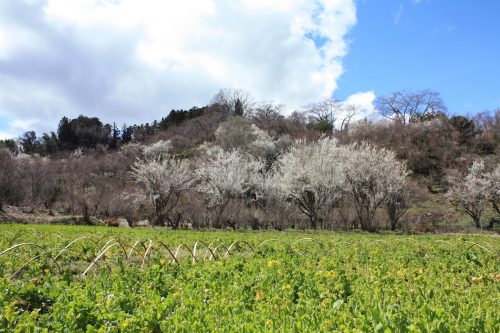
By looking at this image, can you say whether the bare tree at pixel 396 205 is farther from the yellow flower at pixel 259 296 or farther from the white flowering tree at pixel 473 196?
the yellow flower at pixel 259 296

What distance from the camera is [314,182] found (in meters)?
28.3

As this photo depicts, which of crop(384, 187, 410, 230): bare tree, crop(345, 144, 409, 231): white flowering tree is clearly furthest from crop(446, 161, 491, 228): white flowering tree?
crop(345, 144, 409, 231): white flowering tree

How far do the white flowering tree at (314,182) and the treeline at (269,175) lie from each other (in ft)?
0.26

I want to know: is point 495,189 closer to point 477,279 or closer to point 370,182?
point 370,182

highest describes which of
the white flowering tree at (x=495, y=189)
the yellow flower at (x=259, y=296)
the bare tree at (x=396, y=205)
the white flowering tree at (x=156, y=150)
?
the white flowering tree at (x=156, y=150)

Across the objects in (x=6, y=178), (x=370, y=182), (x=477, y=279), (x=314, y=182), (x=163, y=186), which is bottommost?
(x=477, y=279)

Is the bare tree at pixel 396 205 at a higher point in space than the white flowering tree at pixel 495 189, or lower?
lower

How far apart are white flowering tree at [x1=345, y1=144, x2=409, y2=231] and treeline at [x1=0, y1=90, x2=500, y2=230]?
9 centimetres

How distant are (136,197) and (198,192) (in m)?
5.40

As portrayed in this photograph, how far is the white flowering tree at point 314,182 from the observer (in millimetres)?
28406

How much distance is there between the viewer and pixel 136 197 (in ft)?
110

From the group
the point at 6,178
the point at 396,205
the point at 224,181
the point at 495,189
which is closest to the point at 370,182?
the point at 396,205

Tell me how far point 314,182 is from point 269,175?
9406 mm

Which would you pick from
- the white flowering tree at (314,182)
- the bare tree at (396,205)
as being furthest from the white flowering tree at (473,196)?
the white flowering tree at (314,182)
